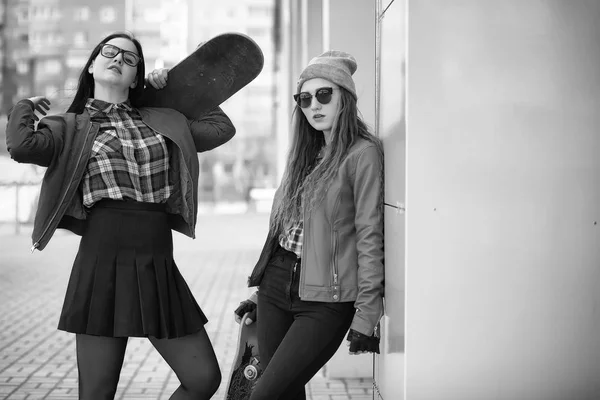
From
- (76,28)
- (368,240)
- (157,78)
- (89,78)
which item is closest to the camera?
(368,240)

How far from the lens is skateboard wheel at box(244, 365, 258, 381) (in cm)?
339

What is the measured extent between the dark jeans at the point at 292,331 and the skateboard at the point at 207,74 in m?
0.89

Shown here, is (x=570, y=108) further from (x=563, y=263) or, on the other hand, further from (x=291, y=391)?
(x=291, y=391)

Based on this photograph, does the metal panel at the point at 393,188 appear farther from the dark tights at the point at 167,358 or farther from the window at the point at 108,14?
the window at the point at 108,14

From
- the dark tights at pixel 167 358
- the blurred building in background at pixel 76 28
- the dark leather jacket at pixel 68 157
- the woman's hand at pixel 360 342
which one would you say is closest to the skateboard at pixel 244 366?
the dark tights at pixel 167 358

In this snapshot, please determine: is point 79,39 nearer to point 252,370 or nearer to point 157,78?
point 157,78

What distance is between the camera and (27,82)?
24797mm

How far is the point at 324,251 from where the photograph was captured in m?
2.90

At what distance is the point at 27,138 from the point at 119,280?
0.64m

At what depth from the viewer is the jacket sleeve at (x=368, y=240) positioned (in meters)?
2.80

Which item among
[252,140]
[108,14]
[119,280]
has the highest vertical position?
[108,14]

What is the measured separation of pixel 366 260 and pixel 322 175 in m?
0.37

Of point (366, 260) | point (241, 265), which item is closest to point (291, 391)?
point (366, 260)

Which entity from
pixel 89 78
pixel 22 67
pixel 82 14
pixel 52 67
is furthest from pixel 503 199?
pixel 22 67
